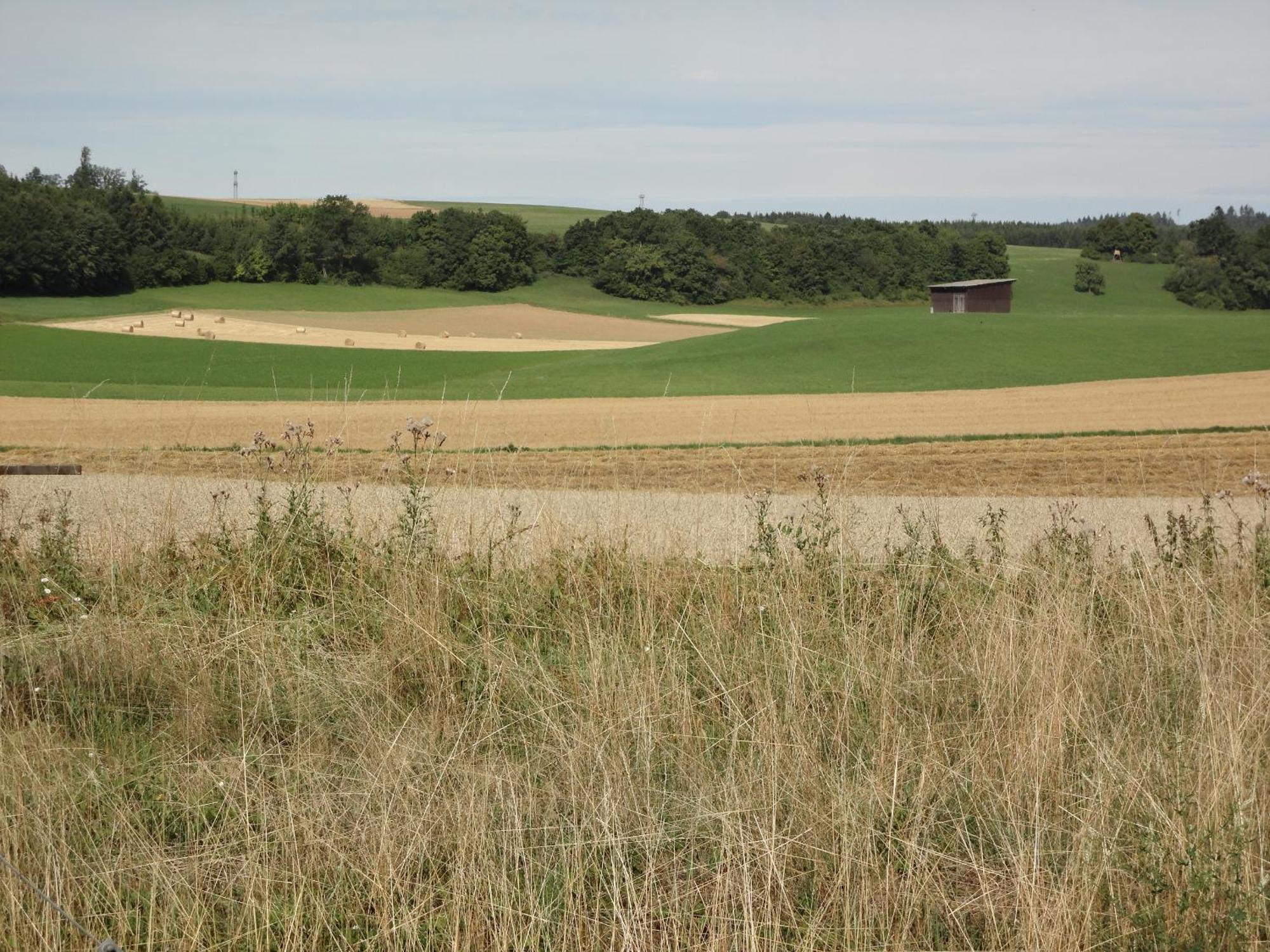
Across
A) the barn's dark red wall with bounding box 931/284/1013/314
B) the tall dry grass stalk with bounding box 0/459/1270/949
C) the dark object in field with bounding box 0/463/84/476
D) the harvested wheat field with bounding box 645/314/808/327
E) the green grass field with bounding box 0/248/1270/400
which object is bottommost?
the dark object in field with bounding box 0/463/84/476

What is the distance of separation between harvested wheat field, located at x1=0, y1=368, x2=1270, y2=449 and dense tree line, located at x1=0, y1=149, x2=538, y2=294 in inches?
1699

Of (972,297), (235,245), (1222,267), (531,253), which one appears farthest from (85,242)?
(1222,267)

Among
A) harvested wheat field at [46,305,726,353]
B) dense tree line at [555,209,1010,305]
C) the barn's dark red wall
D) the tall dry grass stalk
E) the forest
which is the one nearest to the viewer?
the tall dry grass stalk

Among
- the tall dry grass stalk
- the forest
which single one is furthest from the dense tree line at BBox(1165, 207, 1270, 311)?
the tall dry grass stalk

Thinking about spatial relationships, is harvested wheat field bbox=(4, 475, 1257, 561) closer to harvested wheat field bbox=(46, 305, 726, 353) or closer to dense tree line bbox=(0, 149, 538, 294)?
harvested wheat field bbox=(46, 305, 726, 353)

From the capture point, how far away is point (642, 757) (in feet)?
15.1

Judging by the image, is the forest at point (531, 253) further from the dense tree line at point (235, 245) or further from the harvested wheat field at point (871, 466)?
the harvested wheat field at point (871, 466)

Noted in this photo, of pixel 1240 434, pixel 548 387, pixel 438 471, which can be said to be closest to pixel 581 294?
pixel 548 387

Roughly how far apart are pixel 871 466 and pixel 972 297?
55.9m

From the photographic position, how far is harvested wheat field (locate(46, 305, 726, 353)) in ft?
199

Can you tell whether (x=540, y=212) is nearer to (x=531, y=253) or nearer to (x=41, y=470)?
(x=531, y=253)

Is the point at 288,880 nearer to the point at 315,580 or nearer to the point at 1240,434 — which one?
the point at 315,580

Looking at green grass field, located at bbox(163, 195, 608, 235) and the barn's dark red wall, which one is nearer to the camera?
the barn's dark red wall

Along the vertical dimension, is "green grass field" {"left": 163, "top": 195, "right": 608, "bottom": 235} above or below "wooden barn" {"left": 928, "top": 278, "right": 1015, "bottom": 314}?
above
